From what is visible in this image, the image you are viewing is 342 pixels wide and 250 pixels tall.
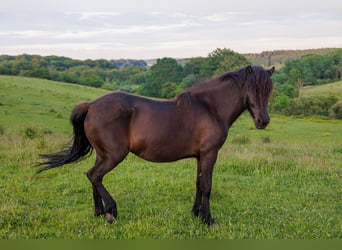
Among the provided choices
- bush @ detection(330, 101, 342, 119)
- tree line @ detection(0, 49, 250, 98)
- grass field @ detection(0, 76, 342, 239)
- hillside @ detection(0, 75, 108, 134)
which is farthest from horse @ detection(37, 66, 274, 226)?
tree line @ detection(0, 49, 250, 98)

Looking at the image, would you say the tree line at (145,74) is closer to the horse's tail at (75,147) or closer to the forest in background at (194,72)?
the forest in background at (194,72)

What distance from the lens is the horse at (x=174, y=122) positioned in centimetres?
467

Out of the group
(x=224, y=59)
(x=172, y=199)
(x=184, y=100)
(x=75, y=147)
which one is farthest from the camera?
(x=224, y=59)

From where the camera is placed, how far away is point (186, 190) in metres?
6.51

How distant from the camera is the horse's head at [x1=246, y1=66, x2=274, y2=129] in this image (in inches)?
186

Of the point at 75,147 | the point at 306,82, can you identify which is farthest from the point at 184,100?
the point at 306,82

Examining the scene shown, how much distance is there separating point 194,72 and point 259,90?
62.9m

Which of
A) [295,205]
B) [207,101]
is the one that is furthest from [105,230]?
[295,205]

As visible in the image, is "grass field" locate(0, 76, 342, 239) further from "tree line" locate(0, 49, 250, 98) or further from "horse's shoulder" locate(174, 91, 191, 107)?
"tree line" locate(0, 49, 250, 98)

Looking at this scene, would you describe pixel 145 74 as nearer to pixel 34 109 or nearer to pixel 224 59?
pixel 224 59

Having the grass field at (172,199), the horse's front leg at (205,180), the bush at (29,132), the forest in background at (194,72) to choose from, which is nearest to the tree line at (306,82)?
the forest in background at (194,72)

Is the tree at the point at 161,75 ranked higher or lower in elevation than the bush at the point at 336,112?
higher

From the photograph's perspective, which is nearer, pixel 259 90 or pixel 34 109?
pixel 259 90

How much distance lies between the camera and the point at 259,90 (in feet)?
15.6
